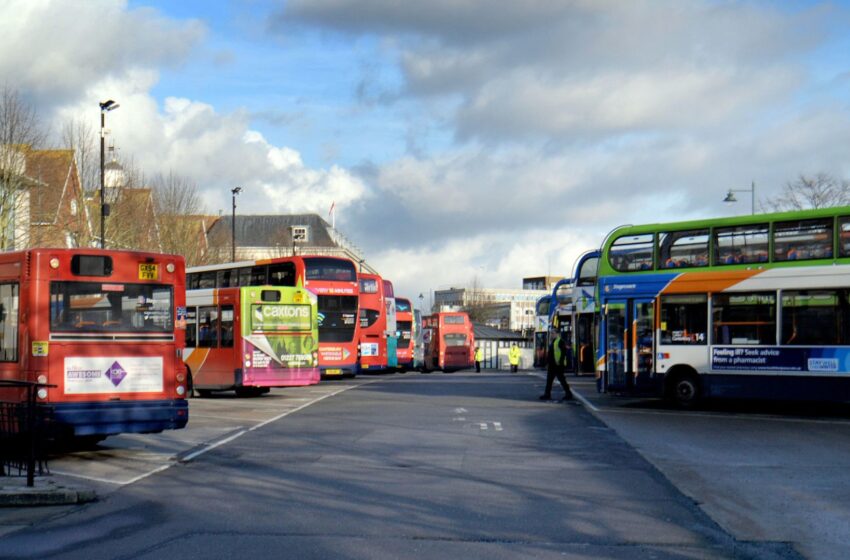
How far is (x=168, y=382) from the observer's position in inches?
539

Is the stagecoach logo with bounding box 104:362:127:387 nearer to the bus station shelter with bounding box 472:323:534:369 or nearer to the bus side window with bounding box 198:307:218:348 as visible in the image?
the bus side window with bounding box 198:307:218:348

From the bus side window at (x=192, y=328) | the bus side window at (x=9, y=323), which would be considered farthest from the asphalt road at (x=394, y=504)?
the bus side window at (x=192, y=328)

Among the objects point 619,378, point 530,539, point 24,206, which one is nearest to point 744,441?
point 619,378

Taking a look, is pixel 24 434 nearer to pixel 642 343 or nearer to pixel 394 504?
pixel 394 504

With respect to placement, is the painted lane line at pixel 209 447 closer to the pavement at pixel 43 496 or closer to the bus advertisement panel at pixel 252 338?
the pavement at pixel 43 496

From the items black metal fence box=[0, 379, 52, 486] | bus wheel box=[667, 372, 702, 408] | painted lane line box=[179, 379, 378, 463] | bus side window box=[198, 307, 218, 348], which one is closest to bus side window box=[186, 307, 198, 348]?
bus side window box=[198, 307, 218, 348]

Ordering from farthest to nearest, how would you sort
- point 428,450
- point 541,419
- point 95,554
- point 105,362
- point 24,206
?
point 24,206
point 541,419
point 428,450
point 105,362
point 95,554

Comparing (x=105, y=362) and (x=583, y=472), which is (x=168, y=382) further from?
(x=583, y=472)

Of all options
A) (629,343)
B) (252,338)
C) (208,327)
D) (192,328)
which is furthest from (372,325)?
(629,343)

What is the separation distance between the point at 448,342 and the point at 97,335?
4958 centimetres

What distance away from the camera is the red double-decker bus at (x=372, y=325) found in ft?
136

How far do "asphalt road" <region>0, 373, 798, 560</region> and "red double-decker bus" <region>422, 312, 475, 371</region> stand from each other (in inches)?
1767

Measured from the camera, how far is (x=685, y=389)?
21.3 m

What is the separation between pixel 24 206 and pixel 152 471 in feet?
90.2
